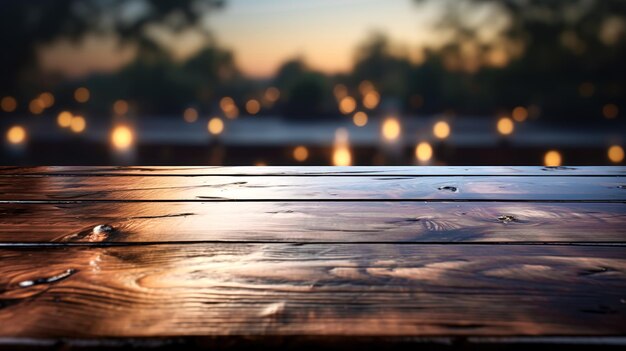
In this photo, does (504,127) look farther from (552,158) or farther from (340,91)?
(340,91)

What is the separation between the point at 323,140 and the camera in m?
7.25

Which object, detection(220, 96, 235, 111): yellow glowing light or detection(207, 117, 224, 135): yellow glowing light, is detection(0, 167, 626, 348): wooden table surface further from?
detection(220, 96, 235, 111): yellow glowing light

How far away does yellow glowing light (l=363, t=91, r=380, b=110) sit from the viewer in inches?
361

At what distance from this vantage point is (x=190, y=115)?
30.0ft

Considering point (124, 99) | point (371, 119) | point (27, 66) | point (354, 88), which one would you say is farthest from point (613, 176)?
point (27, 66)

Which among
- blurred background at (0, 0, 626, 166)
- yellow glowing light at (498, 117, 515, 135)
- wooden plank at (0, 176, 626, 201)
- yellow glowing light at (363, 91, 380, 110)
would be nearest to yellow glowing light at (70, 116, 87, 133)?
blurred background at (0, 0, 626, 166)

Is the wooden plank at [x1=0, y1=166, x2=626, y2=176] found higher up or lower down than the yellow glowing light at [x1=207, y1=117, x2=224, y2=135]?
lower down

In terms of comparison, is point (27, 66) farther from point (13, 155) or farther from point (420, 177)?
point (420, 177)

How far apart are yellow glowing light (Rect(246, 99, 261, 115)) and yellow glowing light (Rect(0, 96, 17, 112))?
14.0 feet

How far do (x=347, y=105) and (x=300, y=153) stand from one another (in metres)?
2.61

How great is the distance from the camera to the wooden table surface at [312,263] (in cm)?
46

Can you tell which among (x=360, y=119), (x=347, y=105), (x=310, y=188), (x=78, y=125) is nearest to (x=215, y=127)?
(x=78, y=125)

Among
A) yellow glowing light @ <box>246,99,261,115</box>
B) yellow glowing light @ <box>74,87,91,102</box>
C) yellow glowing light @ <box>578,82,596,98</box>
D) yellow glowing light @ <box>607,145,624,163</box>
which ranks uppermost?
yellow glowing light @ <box>74,87,91,102</box>

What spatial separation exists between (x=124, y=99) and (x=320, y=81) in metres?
3.75
